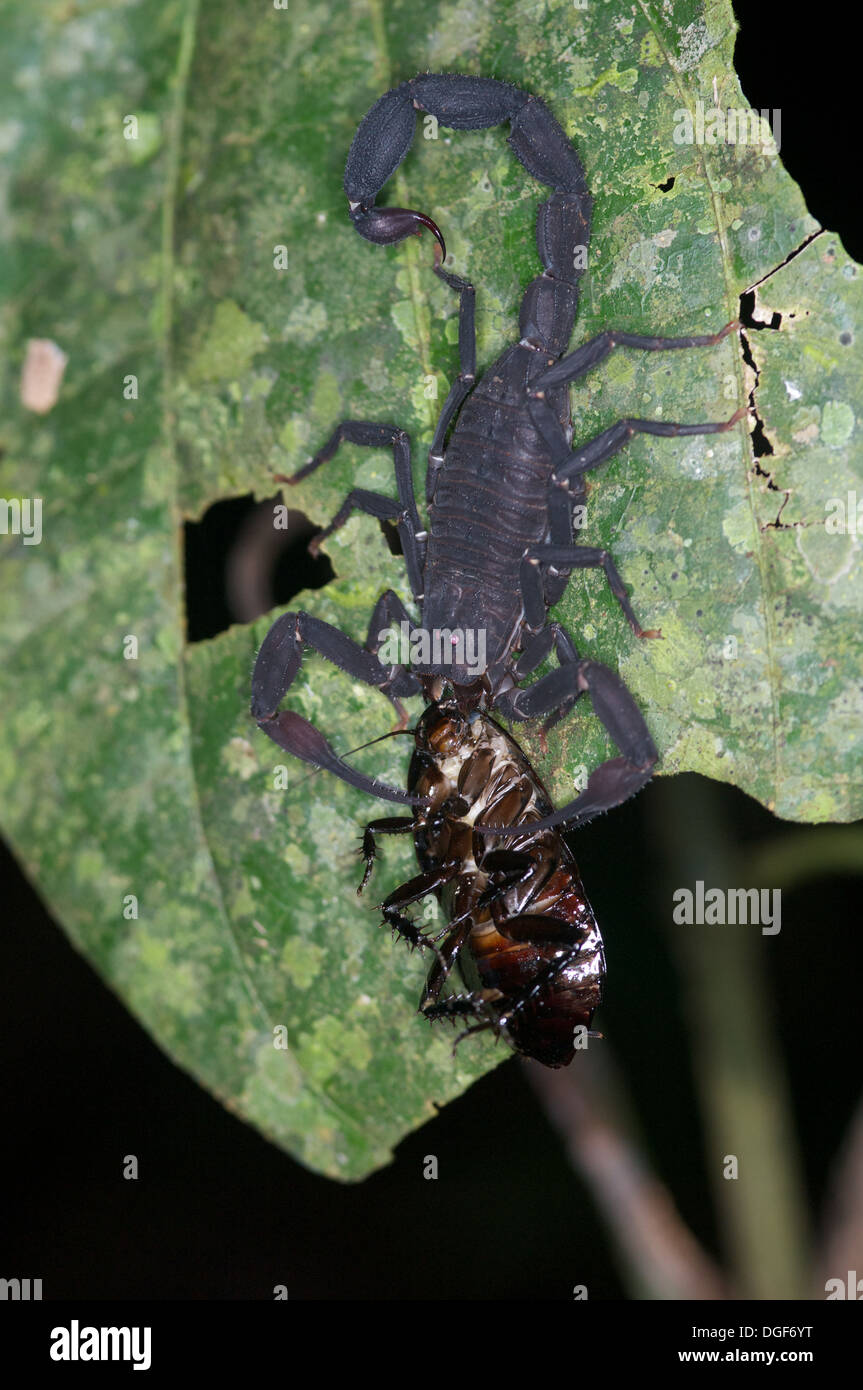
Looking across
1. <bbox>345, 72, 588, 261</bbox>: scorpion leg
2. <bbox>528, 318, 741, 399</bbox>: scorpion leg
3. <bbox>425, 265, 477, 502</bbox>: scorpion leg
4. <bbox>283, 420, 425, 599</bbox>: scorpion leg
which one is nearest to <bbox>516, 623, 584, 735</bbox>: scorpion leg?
<bbox>283, 420, 425, 599</bbox>: scorpion leg

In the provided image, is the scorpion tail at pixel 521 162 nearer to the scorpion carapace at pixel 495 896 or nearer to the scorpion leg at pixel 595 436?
the scorpion leg at pixel 595 436

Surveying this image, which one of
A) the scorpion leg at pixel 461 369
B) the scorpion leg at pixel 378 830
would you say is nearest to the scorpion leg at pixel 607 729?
the scorpion leg at pixel 378 830

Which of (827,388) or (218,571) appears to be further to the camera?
(218,571)

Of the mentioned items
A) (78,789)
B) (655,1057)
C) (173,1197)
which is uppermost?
(78,789)

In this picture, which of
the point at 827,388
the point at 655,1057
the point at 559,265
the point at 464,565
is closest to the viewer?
the point at 827,388

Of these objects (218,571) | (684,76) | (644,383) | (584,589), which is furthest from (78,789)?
(684,76)

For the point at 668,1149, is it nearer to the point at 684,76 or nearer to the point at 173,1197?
the point at 173,1197

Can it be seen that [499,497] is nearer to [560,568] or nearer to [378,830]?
[560,568]
